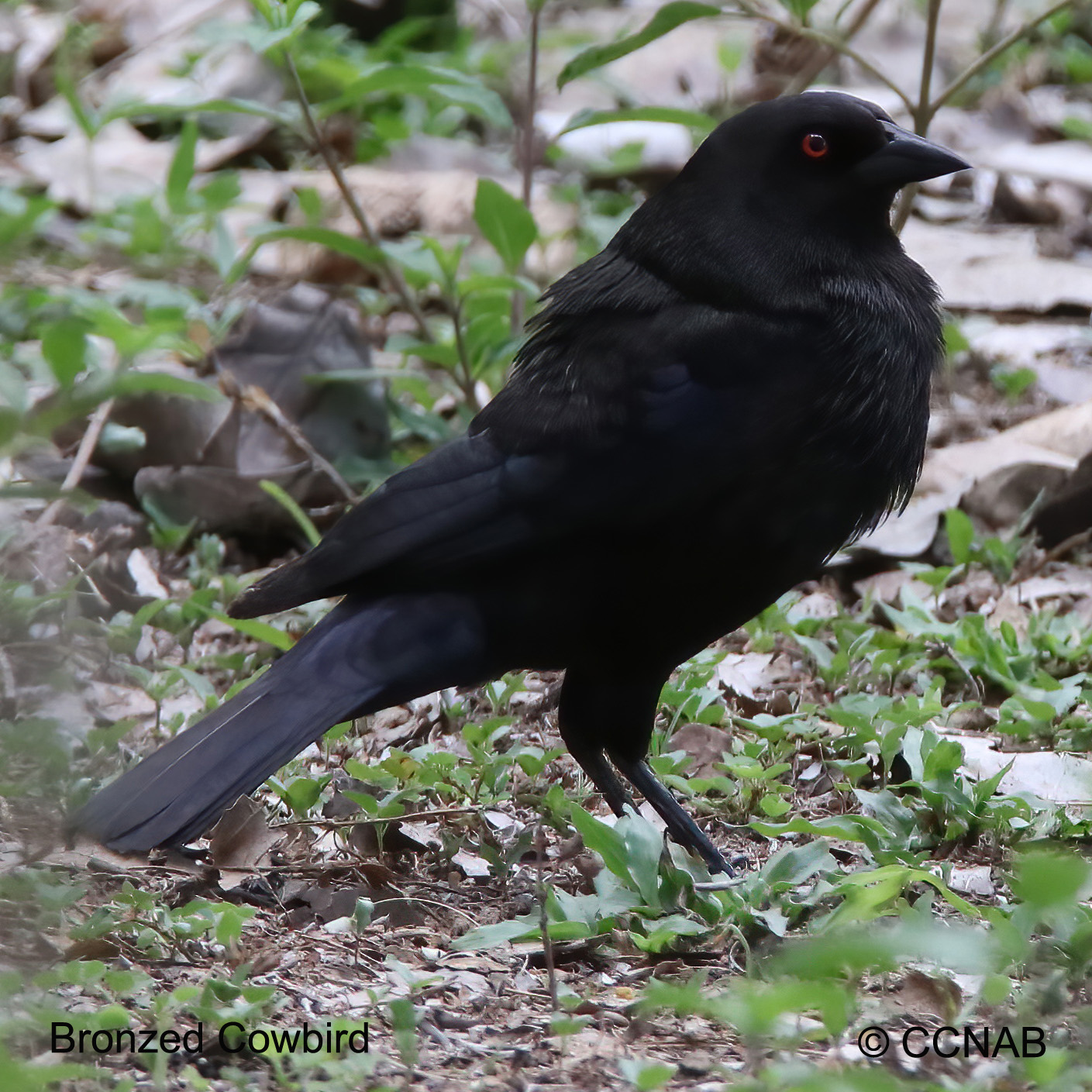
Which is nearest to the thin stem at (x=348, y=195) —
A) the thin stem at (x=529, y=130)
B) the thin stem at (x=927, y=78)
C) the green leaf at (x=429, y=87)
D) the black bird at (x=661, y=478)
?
the green leaf at (x=429, y=87)

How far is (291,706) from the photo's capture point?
8.59 feet

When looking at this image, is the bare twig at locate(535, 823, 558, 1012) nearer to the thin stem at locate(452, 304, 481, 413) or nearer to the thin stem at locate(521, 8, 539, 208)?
the thin stem at locate(452, 304, 481, 413)

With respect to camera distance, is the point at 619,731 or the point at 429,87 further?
the point at 429,87

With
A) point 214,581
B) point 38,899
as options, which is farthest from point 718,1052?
point 214,581

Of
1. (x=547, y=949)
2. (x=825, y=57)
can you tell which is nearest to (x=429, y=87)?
(x=825, y=57)

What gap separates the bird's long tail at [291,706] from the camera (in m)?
2.44

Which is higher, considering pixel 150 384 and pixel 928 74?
pixel 928 74

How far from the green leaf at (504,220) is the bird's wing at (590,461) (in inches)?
54.7

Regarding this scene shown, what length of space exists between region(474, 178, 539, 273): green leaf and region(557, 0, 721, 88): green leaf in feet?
1.88

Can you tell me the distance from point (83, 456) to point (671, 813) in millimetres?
2070

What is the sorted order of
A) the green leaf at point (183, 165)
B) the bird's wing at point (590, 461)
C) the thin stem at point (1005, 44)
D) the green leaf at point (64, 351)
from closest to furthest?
1. the bird's wing at point (590, 461)
2. the green leaf at point (64, 351)
3. the thin stem at point (1005, 44)
4. the green leaf at point (183, 165)

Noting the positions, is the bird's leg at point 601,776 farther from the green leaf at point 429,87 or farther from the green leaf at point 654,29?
the green leaf at point 429,87

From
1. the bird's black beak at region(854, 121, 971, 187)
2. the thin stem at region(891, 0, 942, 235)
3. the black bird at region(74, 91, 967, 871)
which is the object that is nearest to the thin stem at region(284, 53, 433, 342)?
the thin stem at region(891, 0, 942, 235)

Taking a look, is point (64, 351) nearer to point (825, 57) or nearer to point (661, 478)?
point (661, 478)
